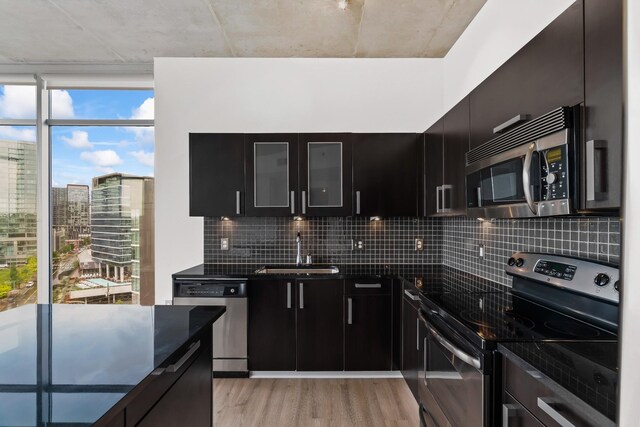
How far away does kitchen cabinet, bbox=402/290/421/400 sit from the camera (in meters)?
2.40

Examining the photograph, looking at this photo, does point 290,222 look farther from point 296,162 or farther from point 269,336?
point 269,336

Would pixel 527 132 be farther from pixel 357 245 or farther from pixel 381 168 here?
pixel 357 245

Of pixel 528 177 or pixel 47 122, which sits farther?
pixel 47 122

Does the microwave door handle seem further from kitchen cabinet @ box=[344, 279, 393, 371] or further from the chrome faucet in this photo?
the chrome faucet

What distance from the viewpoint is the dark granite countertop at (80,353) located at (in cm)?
79

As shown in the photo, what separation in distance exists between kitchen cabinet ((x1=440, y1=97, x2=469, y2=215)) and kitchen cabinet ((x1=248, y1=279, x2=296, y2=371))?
1387mm

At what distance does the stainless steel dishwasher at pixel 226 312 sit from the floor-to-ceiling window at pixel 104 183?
0.94 meters

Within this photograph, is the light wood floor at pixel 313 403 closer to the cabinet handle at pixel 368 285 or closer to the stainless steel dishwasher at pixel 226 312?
the stainless steel dishwasher at pixel 226 312

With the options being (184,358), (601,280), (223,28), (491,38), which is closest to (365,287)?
(601,280)

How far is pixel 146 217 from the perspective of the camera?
362 centimetres

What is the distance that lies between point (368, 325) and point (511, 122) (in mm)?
1953

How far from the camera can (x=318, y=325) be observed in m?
2.95

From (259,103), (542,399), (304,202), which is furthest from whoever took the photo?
(259,103)

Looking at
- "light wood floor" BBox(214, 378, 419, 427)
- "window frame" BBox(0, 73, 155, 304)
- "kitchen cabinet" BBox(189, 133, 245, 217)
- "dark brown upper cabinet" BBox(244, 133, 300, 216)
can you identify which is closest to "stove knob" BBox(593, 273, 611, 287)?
"light wood floor" BBox(214, 378, 419, 427)
